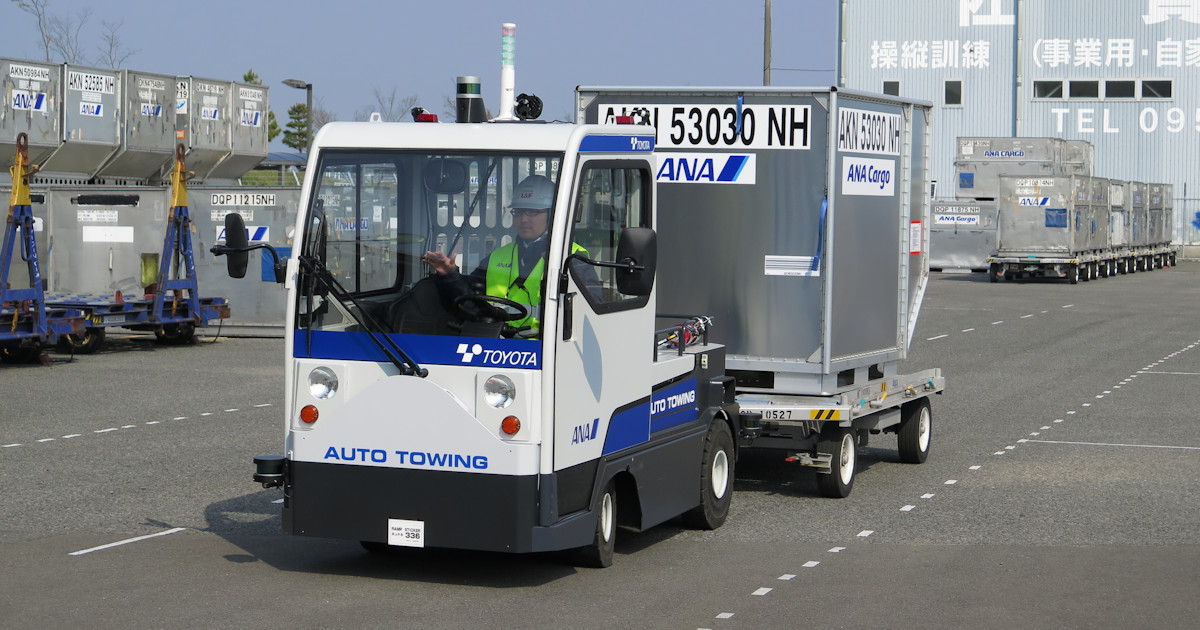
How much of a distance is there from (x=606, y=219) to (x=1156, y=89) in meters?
55.2

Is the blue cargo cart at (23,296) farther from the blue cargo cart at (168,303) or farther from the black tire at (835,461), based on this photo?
the black tire at (835,461)

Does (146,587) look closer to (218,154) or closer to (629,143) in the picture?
(629,143)

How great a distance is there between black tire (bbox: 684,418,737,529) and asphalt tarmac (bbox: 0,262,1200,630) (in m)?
0.12

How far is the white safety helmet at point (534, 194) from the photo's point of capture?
7.54m

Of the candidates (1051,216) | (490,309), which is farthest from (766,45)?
(490,309)

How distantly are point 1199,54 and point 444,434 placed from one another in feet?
186

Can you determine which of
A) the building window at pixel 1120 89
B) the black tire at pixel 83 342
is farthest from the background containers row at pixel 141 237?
the building window at pixel 1120 89

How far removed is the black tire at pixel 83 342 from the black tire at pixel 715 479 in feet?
44.8

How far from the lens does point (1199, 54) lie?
5744 cm

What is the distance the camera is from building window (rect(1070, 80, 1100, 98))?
191 feet

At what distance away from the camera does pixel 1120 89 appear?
58188 millimetres

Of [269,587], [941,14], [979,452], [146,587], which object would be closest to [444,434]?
[269,587]

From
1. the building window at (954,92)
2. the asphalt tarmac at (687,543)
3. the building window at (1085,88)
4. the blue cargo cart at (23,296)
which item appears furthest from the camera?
the building window at (954,92)

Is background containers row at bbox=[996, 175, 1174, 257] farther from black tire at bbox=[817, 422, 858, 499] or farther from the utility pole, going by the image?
black tire at bbox=[817, 422, 858, 499]
